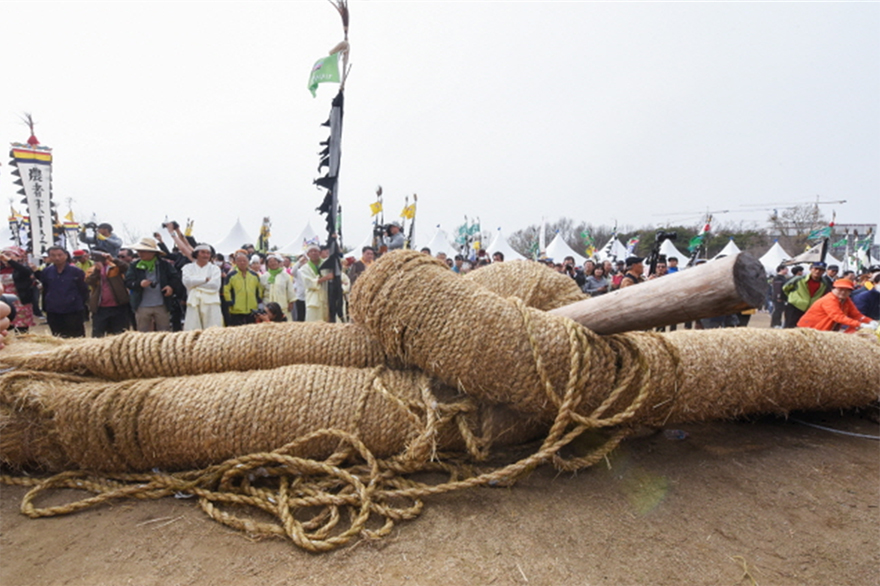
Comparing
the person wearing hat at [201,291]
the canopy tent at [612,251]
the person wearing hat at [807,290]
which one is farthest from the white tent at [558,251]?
the person wearing hat at [201,291]

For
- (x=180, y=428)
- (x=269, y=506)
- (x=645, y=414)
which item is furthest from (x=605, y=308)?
(x=180, y=428)

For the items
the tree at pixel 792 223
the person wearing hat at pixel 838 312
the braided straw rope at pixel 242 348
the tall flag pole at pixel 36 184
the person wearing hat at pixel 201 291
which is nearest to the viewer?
the braided straw rope at pixel 242 348

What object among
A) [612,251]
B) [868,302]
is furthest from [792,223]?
[868,302]

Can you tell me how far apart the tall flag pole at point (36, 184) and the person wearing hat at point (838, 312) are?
1504 centimetres

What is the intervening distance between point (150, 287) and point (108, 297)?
0.53m

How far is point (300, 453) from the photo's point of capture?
201 cm

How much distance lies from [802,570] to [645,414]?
0.81 meters

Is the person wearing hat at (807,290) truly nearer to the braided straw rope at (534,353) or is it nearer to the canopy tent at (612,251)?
the braided straw rope at (534,353)

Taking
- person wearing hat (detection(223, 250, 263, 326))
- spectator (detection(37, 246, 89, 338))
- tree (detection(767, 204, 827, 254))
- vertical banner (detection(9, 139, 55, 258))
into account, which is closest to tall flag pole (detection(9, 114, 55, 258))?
vertical banner (detection(9, 139, 55, 258))

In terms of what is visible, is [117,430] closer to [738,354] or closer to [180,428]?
[180,428]

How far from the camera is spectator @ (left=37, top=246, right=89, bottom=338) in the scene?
5364 millimetres

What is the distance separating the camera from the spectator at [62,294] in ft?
17.6

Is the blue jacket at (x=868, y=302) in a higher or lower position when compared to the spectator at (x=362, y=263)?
lower

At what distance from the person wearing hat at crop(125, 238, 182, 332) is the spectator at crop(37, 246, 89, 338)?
535mm
